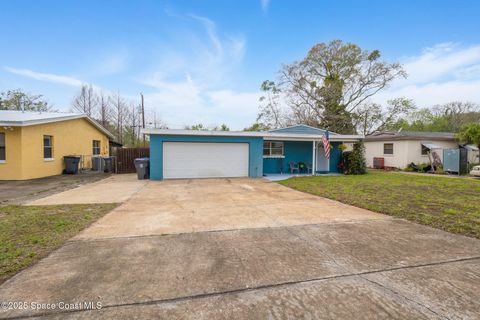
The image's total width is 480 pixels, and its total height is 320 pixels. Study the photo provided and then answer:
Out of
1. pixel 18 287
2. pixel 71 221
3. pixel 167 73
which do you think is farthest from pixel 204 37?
pixel 18 287

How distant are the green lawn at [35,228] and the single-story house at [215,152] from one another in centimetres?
544

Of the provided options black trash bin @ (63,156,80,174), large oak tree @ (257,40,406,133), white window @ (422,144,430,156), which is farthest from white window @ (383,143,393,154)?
black trash bin @ (63,156,80,174)

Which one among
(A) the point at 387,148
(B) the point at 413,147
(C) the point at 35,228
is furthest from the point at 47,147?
(B) the point at 413,147

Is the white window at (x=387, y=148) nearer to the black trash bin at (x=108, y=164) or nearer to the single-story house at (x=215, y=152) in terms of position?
the single-story house at (x=215, y=152)

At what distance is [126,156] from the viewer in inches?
542

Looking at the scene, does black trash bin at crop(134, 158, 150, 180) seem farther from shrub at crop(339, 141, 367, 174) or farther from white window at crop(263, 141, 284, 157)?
shrub at crop(339, 141, 367, 174)

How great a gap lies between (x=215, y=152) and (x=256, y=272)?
9381mm

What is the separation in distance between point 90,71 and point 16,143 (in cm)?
735

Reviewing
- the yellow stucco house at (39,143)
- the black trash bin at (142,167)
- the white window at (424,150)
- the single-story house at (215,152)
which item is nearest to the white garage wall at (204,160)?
the single-story house at (215,152)

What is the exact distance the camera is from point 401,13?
11836 mm

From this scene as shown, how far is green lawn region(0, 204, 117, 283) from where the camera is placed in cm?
294

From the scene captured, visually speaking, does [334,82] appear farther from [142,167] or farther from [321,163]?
[142,167]

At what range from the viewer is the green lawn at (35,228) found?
2939 millimetres

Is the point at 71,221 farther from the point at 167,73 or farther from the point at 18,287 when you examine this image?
the point at 167,73
